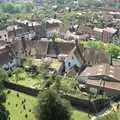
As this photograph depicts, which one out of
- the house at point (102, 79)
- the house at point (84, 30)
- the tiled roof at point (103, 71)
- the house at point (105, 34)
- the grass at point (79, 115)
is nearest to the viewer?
the grass at point (79, 115)

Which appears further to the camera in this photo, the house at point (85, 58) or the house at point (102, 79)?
the house at point (85, 58)

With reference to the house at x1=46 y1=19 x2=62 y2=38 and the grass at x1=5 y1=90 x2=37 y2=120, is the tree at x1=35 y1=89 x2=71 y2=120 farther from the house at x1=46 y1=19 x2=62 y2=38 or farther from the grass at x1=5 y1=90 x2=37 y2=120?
the house at x1=46 y1=19 x2=62 y2=38

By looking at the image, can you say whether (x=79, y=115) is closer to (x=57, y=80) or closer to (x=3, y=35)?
(x=57, y=80)

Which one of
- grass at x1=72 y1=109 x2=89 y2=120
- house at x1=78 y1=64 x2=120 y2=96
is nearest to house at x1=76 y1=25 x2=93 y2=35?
house at x1=78 y1=64 x2=120 y2=96

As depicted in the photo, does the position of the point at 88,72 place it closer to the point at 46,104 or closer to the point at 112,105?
the point at 112,105

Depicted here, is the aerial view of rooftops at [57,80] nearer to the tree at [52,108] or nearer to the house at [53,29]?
the tree at [52,108]

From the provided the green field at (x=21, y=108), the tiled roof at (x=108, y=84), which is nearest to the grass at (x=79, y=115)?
the green field at (x=21, y=108)

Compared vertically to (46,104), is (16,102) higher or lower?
lower

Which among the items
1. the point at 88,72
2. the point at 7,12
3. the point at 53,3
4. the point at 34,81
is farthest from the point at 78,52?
the point at 53,3
